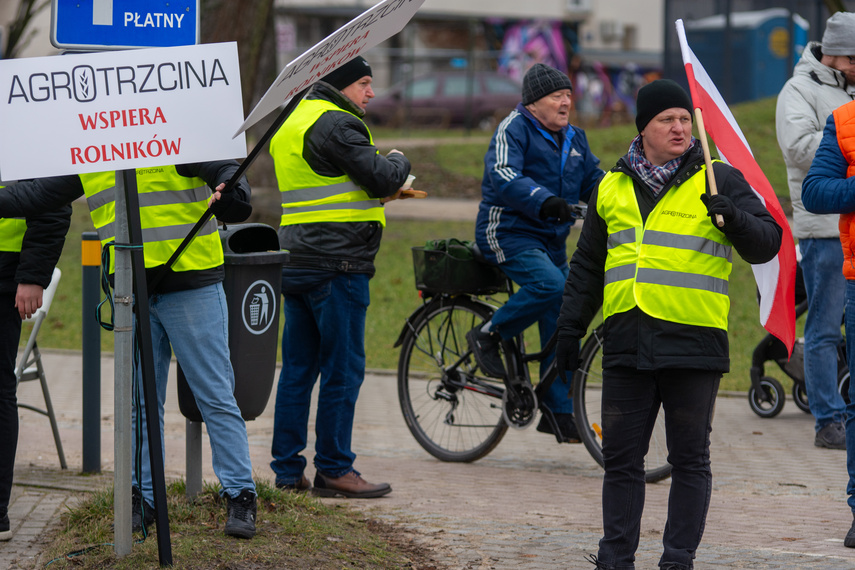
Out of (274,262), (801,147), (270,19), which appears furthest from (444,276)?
(270,19)

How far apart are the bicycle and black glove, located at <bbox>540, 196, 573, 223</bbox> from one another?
0.63m

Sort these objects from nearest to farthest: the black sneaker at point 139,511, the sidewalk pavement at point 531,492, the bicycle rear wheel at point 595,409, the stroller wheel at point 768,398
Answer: the black sneaker at point 139,511
the sidewalk pavement at point 531,492
the bicycle rear wheel at point 595,409
the stroller wheel at point 768,398

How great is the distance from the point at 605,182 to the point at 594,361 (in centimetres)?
198

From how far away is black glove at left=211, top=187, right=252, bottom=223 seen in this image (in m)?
4.17

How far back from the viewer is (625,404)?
164 inches

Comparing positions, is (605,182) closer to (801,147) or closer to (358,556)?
(358,556)

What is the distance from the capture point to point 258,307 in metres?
4.98

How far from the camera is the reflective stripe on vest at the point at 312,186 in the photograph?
5512 millimetres

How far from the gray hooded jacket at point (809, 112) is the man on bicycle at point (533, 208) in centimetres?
108

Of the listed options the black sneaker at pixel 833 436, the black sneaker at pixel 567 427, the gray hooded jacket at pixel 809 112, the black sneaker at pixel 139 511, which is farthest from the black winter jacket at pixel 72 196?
the black sneaker at pixel 833 436

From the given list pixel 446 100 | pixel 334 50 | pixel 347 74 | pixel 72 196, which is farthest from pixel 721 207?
pixel 446 100

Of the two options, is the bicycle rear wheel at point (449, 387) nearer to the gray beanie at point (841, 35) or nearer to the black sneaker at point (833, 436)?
the black sneaker at point (833, 436)

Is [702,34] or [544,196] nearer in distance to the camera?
[544,196]

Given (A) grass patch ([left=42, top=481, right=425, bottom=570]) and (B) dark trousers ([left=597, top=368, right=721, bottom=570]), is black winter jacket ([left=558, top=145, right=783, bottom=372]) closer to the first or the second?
(B) dark trousers ([left=597, top=368, right=721, bottom=570])
